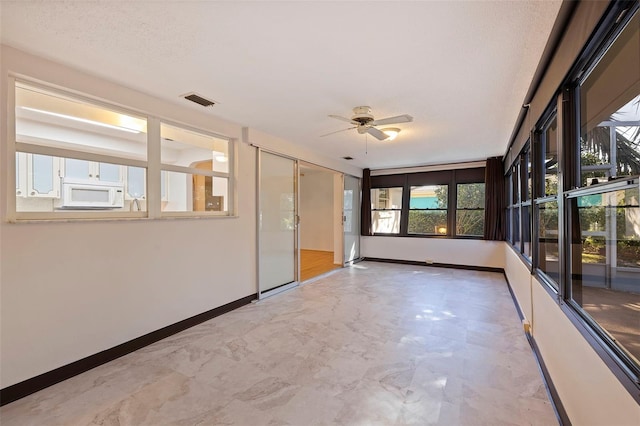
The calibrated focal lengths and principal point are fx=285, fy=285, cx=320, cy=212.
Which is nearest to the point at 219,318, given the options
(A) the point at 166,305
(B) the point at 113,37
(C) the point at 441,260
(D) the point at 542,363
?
(A) the point at 166,305

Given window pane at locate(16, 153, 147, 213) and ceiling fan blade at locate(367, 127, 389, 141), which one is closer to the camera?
window pane at locate(16, 153, 147, 213)

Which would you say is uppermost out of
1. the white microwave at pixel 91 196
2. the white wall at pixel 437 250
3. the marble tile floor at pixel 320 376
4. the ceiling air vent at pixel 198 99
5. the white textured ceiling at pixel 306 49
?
the ceiling air vent at pixel 198 99

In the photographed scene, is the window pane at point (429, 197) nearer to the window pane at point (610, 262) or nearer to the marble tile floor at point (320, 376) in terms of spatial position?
the marble tile floor at point (320, 376)

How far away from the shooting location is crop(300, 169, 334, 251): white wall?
909 cm

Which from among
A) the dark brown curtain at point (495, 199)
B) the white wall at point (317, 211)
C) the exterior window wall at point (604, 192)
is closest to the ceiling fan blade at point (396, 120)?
the exterior window wall at point (604, 192)

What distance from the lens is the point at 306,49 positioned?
1.96 m

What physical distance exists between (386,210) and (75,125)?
6192 millimetres

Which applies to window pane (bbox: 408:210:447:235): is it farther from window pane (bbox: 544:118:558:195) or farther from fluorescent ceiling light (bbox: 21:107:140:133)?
fluorescent ceiling light (bbox: 21:107:140:133)

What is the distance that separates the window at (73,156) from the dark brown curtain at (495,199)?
234 inches

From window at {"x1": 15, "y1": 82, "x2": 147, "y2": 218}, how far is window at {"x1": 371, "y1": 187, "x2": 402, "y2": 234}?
18.3 ft

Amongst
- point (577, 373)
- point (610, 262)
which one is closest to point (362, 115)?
point (610, 262)

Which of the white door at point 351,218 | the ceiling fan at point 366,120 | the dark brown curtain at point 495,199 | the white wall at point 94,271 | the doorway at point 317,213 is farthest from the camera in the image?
the doorway at point 317,213

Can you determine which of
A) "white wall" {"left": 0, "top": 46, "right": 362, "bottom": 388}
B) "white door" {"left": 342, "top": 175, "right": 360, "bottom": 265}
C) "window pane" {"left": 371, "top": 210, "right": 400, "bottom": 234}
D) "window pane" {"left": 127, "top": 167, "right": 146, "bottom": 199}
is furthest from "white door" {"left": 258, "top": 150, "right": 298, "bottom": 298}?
"window pane" {"left": 371, "top": 210, "right": 400, "bottom": 234}

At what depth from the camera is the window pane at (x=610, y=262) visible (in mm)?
1205
